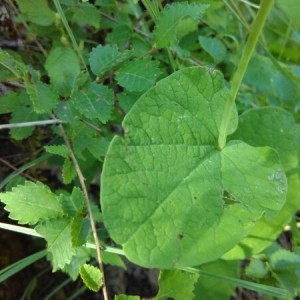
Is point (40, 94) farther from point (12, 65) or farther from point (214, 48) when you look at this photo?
point (214, 48)

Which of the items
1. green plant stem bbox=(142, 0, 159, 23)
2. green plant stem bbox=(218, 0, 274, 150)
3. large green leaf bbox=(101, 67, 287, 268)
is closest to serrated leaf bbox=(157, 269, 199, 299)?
large green leaf bbox=(101, 67, 287, 268)

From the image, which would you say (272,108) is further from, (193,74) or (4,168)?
(4,168)

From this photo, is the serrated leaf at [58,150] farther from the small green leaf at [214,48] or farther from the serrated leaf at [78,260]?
the small green leaf at [214,48]

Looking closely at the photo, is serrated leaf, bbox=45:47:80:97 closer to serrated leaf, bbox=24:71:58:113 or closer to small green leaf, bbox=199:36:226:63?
serrated leaf, bbox=24:71:58:113

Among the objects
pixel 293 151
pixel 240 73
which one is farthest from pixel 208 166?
pixel 293 151

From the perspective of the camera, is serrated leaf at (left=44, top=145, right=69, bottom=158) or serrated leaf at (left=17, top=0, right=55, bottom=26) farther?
serrated leaf at (left=17, top=0, right=55, bottom=26)

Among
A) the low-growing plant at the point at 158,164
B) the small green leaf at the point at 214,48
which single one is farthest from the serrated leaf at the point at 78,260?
the small green leaf at the point at 214,48
